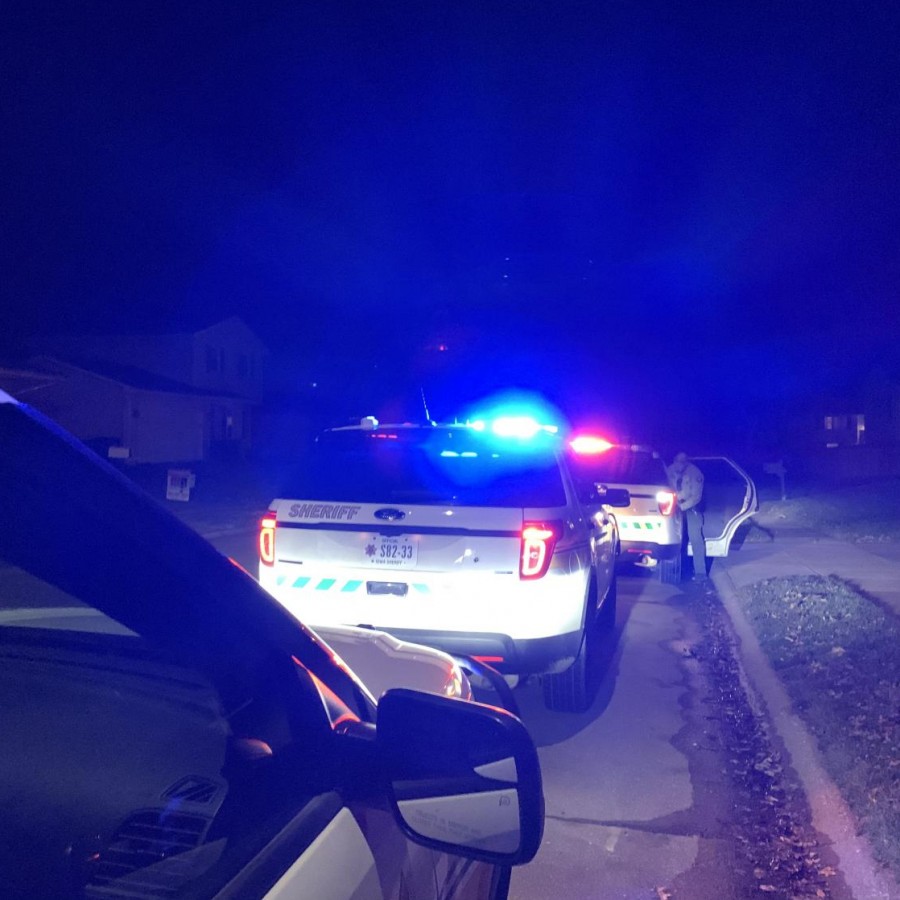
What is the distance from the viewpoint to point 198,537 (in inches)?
68.1

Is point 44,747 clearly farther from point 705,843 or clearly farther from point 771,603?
point 771,603

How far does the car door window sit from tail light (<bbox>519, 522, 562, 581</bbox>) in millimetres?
3368

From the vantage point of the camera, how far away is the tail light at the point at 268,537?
6273 mm

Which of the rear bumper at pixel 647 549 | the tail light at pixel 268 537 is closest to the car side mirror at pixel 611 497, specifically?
the tail light at pixel 268 537

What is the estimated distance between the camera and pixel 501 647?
584 centimetres

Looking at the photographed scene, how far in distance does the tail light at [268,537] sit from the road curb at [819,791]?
3.31 meters

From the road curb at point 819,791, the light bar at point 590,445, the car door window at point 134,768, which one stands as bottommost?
the road curb at point 819,791

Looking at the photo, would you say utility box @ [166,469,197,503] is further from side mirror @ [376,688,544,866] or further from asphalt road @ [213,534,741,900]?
side mirror @ [376,688,544,866]

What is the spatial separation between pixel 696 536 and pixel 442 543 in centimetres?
734

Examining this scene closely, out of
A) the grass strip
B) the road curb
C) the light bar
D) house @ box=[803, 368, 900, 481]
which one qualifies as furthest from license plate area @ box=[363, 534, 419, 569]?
house @ box=[803, 368, 900, 481]

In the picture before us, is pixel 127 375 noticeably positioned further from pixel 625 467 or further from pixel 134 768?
pixel 134 768

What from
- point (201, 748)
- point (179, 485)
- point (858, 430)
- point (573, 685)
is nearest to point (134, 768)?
point (201, 748)

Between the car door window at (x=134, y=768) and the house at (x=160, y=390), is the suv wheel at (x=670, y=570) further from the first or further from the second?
the house at (x=160, y=390)

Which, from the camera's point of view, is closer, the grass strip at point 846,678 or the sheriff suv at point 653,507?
the grass strip at point 846,678
